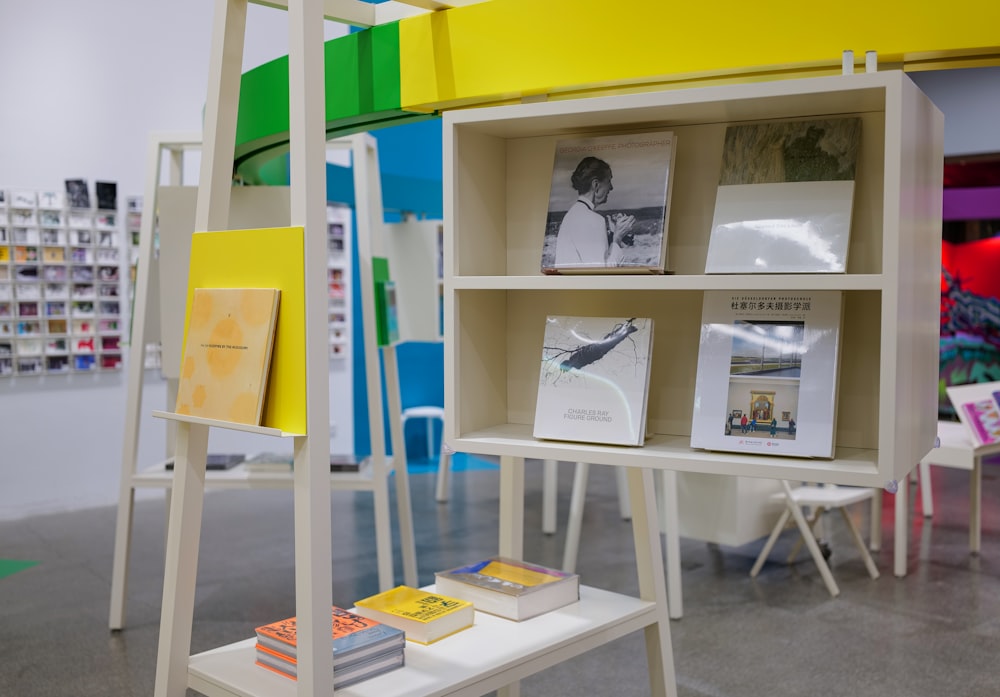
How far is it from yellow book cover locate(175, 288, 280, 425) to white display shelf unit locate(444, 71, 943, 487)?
47 cm

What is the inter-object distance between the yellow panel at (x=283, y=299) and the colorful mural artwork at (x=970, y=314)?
857cm

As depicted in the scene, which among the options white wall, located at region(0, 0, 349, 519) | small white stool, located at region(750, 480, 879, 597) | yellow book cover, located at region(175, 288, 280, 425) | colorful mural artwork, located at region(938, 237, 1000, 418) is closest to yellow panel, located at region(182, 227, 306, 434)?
yellow book cover, located at region(175, 288, 280, 425)

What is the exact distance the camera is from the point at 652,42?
2.10 meters

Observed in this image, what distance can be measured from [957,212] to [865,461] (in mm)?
8383

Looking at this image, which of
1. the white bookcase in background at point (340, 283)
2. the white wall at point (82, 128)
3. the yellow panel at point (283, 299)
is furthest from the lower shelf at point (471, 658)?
the white bookcase in background at point (340, 283)

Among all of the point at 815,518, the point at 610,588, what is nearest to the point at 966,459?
the point at 815,518

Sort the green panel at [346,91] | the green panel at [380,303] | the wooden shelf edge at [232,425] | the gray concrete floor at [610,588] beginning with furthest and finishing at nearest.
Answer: the green panel at [380,303]
the gray concrete floor at [610,588]
the green panel at [346,91]
the wooden shelf edge at [232,425]

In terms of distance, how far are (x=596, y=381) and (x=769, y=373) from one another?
378mm

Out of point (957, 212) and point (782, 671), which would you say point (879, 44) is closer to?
point (782, 671)

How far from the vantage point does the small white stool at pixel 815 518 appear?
4664mm

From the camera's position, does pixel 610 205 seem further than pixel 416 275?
Result: No

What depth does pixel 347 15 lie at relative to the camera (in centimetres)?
244

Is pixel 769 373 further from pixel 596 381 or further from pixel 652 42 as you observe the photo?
pixel 652 42

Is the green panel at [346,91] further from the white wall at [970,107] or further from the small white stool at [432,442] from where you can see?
the white wall at [970,107]
